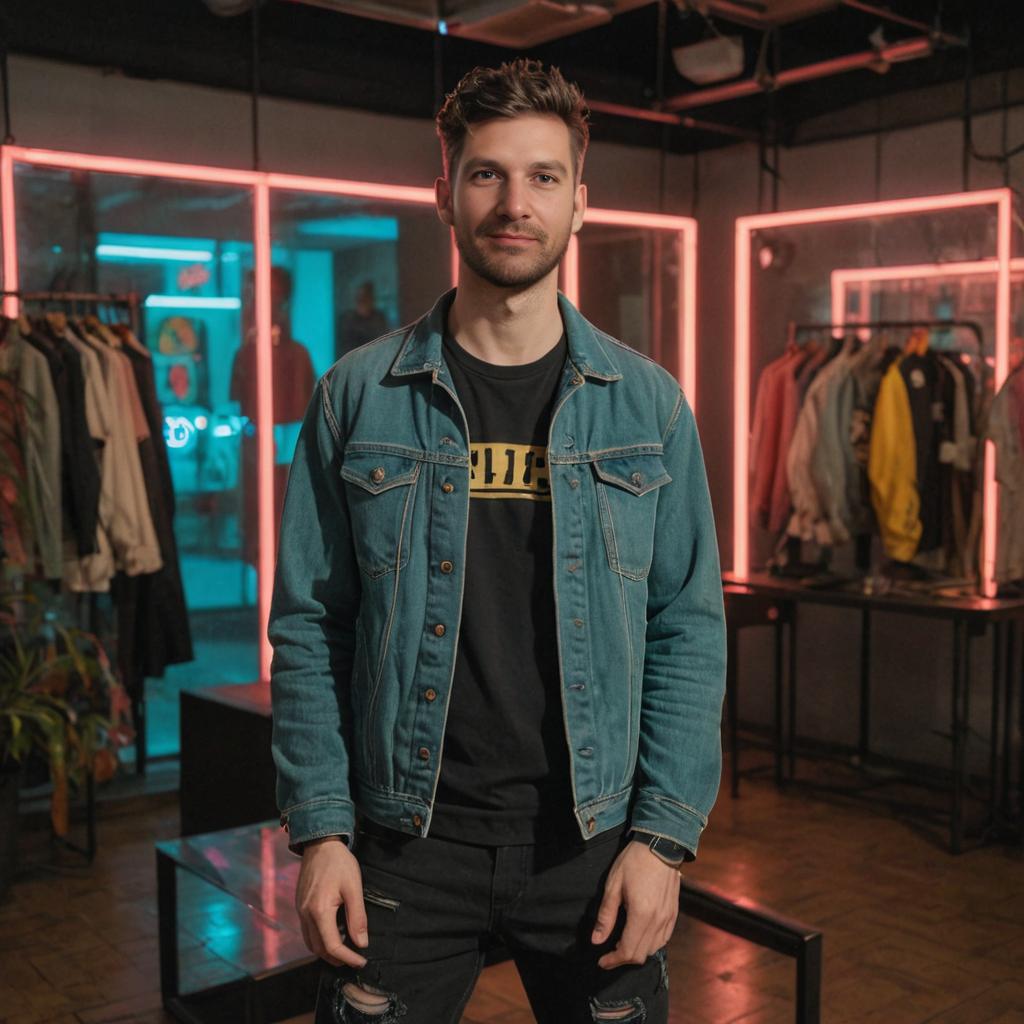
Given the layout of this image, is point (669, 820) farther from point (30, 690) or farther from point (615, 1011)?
point (30, 690)

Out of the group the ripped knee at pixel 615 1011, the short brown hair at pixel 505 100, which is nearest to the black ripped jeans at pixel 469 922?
the ripped knee at pixel 615 1011

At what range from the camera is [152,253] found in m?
4.39

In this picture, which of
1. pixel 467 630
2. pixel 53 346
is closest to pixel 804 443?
pixel 53 346

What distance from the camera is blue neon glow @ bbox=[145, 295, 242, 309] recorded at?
4.43 metres

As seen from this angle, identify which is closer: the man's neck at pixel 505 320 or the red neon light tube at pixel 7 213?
the man's neck at pixel 505 320

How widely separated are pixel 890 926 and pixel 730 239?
3.14 metres

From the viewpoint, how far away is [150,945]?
130 inches

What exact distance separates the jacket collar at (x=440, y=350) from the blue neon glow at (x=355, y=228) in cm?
331

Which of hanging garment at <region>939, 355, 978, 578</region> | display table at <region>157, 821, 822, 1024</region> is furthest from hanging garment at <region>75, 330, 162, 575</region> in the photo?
hanging garment at <region>939, 355, 978, 578</region>

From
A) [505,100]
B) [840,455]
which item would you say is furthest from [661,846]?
[840,455]

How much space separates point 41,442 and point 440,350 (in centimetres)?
274

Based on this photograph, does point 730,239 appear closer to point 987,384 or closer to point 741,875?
point 987,384

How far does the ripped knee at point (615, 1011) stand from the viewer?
4.34 ft

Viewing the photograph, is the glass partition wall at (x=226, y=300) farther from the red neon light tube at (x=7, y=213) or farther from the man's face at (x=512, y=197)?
the man's face at (x=512, y=197)
